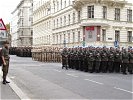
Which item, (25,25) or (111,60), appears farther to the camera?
(25,25)

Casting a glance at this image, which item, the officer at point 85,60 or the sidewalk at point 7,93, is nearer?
the sidewalk at point 7,93

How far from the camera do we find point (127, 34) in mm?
55875

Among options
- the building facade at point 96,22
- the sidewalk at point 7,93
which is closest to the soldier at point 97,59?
the sidewalk at point 7,93

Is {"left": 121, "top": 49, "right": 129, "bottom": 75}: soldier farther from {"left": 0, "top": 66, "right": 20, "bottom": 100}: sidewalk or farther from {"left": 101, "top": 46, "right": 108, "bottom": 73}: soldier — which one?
{"left": 0, "top": 66, "right": 20, "bottom": 100}: sidewalk

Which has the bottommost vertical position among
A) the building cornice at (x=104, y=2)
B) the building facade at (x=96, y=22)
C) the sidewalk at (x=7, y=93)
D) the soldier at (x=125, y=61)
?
the sidewalk at (x=7, y=93)

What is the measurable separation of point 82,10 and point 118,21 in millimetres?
5382

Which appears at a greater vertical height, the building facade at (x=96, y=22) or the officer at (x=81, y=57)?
the building facade at (x=96, y=22)

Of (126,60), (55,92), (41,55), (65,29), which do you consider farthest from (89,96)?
(65,29)

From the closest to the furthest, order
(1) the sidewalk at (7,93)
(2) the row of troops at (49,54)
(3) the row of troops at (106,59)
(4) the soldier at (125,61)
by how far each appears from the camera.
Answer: (1) the sidewalk at (7,93) → (4) the soldier at (125,61) → (3) the row of troops at (106,59) → (2) the row of troops at (49,54)

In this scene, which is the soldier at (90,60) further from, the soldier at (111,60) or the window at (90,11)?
the window at (90,11)

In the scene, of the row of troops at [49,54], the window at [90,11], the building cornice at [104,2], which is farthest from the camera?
the window at [90,11]

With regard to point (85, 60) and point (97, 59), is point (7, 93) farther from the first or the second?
point (85, 60)

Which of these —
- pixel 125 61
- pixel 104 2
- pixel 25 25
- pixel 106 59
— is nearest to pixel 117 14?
pixel 104 2

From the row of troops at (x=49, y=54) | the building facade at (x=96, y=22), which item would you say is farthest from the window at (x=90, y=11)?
the row of troops at (x=49, y=54)
